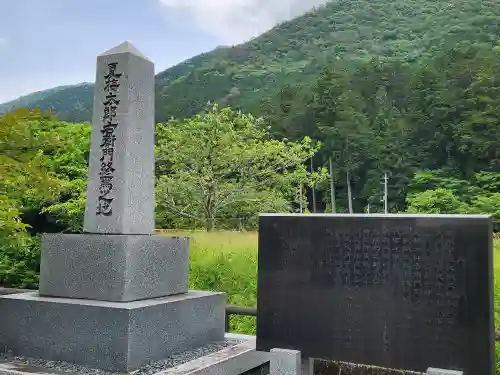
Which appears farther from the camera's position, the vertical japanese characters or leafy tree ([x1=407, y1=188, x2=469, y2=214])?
leafy tree ([x1=407, y1=188, x2=469, y2=214])

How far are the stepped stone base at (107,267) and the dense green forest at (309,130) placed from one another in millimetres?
809

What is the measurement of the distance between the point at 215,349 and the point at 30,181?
9.17 ft

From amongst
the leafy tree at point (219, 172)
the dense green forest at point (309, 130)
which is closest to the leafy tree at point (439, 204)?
the dense green forest at point (309, 130)

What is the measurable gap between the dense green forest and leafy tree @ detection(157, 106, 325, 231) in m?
0.05

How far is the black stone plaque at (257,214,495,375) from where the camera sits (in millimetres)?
4328

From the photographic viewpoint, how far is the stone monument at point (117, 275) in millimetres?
4730

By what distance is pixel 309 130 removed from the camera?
42.7m

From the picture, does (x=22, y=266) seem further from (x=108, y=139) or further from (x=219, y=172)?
(x=108, y=139)

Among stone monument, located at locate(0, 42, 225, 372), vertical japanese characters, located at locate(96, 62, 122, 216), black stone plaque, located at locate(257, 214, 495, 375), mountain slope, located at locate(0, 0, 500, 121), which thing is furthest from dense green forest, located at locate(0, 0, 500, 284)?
black stone plaque, located at locate(257, 214, 495, 375)

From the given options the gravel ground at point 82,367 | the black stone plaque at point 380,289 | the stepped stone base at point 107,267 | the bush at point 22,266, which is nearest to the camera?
the black stone plaque at point 380,289

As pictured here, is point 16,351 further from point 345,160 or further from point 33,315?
point 345,160

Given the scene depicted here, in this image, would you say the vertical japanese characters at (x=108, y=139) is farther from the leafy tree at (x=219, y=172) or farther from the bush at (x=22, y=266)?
the leafy tree at (x=219, y=172)

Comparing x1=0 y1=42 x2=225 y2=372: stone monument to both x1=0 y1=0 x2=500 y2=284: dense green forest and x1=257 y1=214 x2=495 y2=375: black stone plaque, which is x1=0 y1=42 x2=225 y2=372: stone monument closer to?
x1=0 y1=0 x2=500 y2=284: dense green forest

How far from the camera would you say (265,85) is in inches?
2382
